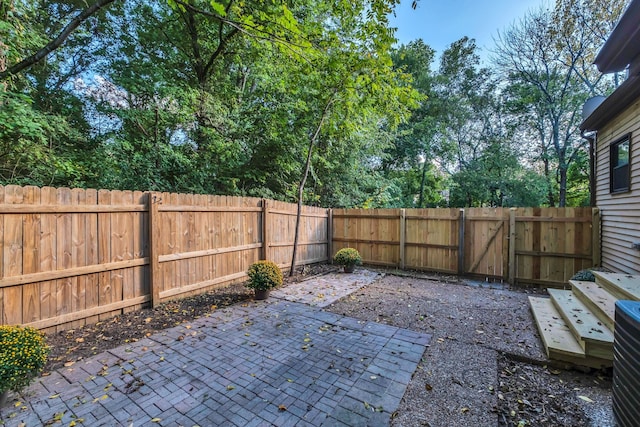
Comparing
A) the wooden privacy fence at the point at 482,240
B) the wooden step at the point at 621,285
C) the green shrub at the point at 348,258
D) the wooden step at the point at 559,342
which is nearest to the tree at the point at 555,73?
the wooden privacy fence at the point at 482,240

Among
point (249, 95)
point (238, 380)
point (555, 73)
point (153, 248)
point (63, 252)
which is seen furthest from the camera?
point (555, 73)

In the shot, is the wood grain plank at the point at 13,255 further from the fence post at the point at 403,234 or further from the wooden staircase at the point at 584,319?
the fence post at the point at 403,234

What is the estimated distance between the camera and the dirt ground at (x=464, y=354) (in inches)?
81.6

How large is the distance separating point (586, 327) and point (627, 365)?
5.23 feet

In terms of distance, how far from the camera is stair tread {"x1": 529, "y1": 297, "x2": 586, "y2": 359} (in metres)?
2.71

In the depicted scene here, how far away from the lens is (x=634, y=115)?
4.27 metres

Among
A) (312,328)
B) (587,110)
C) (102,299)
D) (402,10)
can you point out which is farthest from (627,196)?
(102,299)

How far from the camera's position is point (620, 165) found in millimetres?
4898

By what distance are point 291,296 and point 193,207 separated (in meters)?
2.33

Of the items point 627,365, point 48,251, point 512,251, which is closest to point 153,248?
point 48,251

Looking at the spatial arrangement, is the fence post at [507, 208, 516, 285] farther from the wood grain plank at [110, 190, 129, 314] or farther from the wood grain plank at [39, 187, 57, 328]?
the wood grain plank at [39, 187, 57, 328]

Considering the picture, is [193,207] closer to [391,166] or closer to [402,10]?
[402,10]

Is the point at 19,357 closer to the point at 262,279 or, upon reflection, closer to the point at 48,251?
the point at 48,251

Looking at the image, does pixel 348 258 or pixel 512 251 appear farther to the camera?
pixel 348 258
